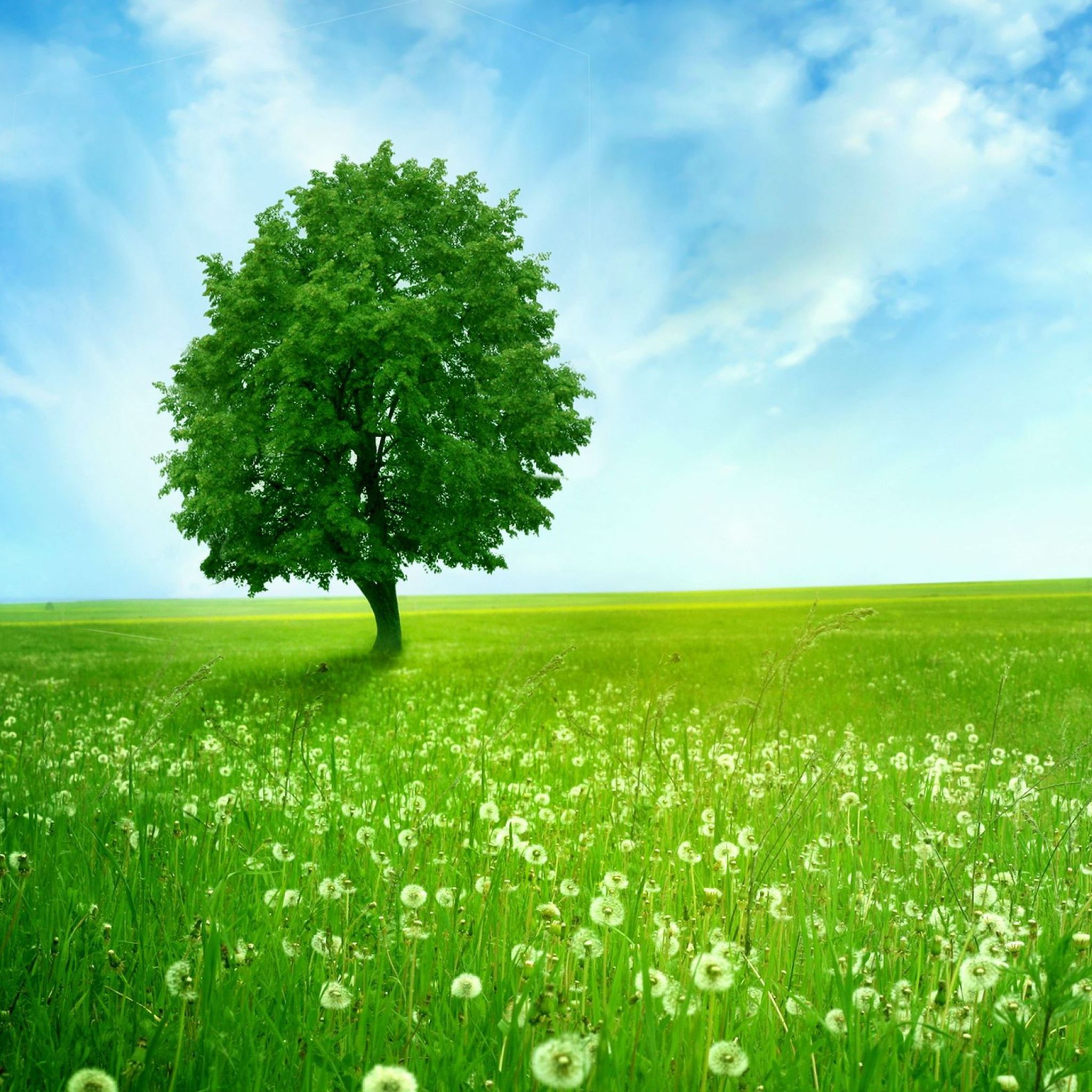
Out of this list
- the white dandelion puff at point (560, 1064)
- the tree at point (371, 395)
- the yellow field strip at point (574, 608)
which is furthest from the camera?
the yellow field strip at point (574, 608)

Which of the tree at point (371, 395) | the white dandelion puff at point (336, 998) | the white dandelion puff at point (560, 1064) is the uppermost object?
the tree at point (371, 395)

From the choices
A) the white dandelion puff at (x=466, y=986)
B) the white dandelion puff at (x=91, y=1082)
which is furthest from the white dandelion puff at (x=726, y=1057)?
the white dandelion puff at (x=91, y=1082)

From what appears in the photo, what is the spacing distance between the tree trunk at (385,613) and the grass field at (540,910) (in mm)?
10909

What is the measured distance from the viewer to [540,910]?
2.39 m

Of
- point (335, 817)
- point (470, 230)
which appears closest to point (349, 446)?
point (470, 230)

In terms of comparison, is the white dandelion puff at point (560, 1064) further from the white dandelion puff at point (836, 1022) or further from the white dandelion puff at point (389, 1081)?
the white dandelion puff at point (836, 1022)

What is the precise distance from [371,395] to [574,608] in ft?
87.8

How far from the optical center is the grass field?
2248 mm

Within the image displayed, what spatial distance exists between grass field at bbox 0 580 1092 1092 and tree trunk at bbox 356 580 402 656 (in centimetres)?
1091

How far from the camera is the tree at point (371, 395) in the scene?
17578 mm

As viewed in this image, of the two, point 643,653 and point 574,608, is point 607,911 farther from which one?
point 574,608

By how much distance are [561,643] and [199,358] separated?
32.9ft

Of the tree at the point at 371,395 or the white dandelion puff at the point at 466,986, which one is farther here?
the tree at the point at 371,395

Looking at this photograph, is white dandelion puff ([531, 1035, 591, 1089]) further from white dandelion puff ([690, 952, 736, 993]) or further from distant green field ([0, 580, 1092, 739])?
distant green field ([0, 580, 1092, 739])
